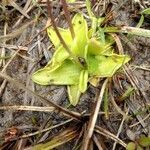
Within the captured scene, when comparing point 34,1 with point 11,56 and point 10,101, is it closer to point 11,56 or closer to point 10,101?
point 11,56

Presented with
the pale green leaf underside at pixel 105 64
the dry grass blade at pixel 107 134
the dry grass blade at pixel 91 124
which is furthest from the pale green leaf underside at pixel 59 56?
the dry grass blade at pixel 107 134

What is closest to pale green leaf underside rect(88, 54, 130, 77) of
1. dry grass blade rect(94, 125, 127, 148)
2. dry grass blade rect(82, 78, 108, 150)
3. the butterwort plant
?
the butterwort plant

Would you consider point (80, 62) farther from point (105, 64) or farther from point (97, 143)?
point (97, 143)

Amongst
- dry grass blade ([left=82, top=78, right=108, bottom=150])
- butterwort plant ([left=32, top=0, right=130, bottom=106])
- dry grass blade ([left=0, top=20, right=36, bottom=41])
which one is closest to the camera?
dry grass blade ([left=82, top=78, right=108, bottom=150])

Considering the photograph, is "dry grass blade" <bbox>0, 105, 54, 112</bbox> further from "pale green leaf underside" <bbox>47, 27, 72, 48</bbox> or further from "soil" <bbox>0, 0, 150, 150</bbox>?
"pale green leaf underside" <bbox>47, 27, 72, 48</bbox>

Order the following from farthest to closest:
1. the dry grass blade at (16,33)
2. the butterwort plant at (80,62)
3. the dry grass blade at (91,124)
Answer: the dry grass blade at (16,33)
the butterwort plant at (80,62)
the dry grass blade at (91,124)

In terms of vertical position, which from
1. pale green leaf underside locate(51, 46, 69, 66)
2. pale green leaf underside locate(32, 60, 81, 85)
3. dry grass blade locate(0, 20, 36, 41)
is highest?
dry grass blade locate(0, 20, 36, 41)

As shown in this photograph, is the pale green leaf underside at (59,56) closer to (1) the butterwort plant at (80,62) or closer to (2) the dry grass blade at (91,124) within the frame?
(1) the butterwort plant at (80,62)
